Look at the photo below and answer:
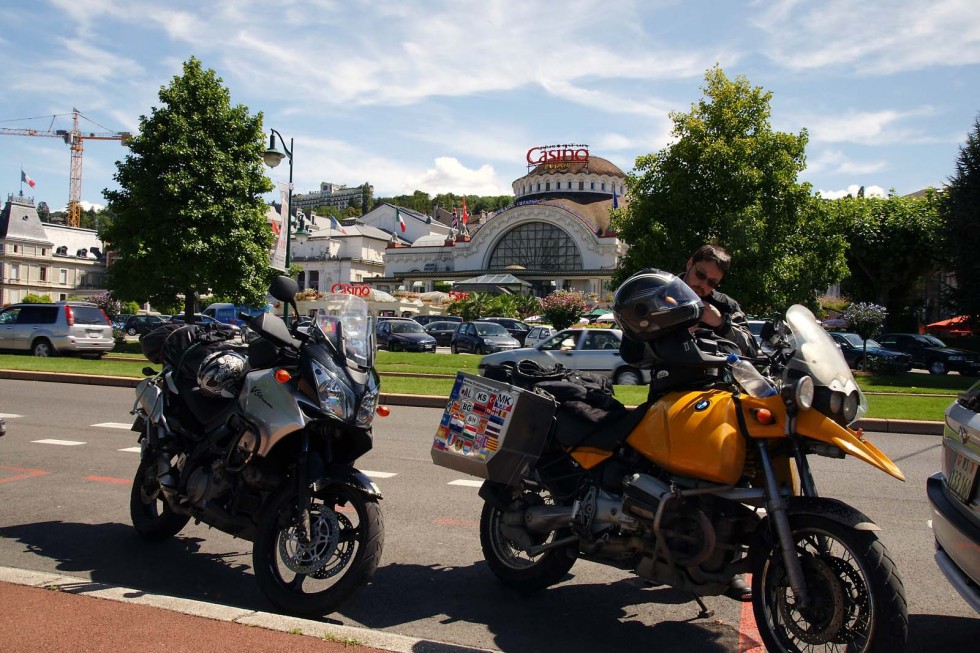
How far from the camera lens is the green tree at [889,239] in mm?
47906

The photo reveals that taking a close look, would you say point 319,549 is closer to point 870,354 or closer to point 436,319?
point 870,354

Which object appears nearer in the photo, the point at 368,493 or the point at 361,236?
the point at 368,493

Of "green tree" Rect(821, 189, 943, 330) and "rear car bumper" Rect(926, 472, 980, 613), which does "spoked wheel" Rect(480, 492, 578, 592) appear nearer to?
"rear car bumper" Rect(926, 472, 980, 613)

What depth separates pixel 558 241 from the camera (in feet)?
287

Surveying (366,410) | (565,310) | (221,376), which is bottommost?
(366,410)

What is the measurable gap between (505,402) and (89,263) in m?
115

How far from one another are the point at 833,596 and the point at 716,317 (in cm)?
156

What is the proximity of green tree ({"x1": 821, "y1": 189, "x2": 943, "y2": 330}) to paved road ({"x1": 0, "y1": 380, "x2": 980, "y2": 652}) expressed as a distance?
44555mm

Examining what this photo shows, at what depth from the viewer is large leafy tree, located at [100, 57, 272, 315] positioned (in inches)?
1125

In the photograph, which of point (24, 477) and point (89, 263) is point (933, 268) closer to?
point (24, 477)

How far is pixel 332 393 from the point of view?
4.16 metres

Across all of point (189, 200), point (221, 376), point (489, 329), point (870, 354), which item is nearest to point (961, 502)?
point (221, 376)

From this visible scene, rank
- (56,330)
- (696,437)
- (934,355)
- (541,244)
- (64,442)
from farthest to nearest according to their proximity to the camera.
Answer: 1. (541,244)
2. (934,355)
3. (56,330)
4. (64,442)
5. (696,437)

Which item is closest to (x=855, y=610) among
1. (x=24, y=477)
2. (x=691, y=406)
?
(x=691, y=406)
